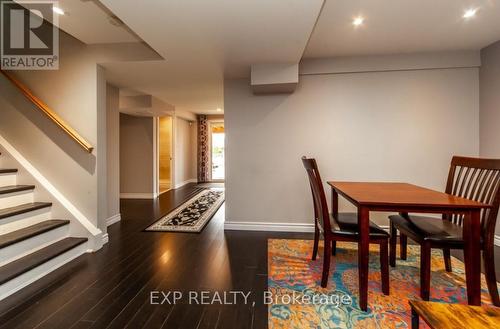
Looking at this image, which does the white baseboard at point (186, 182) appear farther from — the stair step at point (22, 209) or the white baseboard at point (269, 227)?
the stair step at point (22, 209)

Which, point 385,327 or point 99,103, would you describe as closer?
point 385,327

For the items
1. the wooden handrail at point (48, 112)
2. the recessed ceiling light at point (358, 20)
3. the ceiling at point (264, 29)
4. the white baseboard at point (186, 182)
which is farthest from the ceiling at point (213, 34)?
the white baseboard at point (186, 182)

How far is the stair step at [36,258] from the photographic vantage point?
174 centimetres

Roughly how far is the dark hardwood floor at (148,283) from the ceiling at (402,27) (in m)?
2.36

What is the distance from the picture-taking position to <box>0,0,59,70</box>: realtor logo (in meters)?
2.32

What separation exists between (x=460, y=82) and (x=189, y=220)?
412 centimetres

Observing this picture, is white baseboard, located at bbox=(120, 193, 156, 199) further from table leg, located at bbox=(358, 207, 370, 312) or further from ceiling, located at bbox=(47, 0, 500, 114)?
table leg, located at bbox=(358, 207, 370, 312)

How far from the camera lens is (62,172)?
101 inches

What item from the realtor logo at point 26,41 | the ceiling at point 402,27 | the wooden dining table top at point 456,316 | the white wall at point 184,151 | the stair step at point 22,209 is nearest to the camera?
the wooden dining table top at point 456,316

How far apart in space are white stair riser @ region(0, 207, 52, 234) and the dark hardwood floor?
1.98 ft

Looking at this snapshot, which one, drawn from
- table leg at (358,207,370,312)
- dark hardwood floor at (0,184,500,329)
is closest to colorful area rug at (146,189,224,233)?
dark hardwood floor at (0,184,500,329)

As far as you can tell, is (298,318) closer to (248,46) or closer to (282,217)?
(282,217)

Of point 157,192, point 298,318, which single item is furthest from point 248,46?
point 157,192

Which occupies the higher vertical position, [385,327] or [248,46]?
[248,46]
